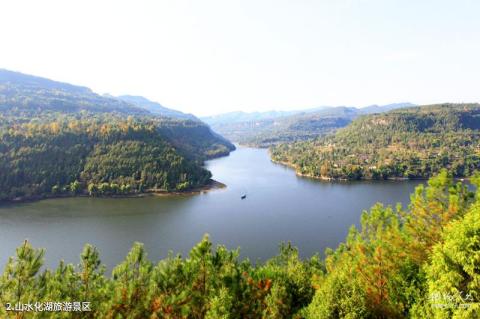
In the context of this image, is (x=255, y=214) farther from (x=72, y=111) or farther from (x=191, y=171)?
(x=72, y=111)

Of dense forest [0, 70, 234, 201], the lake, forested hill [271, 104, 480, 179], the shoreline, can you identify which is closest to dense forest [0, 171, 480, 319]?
the lake

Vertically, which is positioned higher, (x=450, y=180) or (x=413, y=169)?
(x=450, y=180)

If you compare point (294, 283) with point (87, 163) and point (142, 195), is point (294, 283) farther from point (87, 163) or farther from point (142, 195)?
point (87, 163)

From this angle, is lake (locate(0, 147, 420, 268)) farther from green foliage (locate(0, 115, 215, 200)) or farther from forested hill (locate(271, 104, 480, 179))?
forested hill (locate(271, 104, 480, 179))

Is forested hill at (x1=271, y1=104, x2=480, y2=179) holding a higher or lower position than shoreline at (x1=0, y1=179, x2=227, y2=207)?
higher

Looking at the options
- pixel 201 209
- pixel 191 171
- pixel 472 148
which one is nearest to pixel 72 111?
pixel 191 171

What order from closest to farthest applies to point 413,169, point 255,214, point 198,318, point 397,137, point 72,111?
point 198,318
point 255,214
point 413,169
point 397,137
point 72,111

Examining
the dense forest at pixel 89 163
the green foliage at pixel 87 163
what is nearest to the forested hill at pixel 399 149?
the dense forest at pixel 89 163
